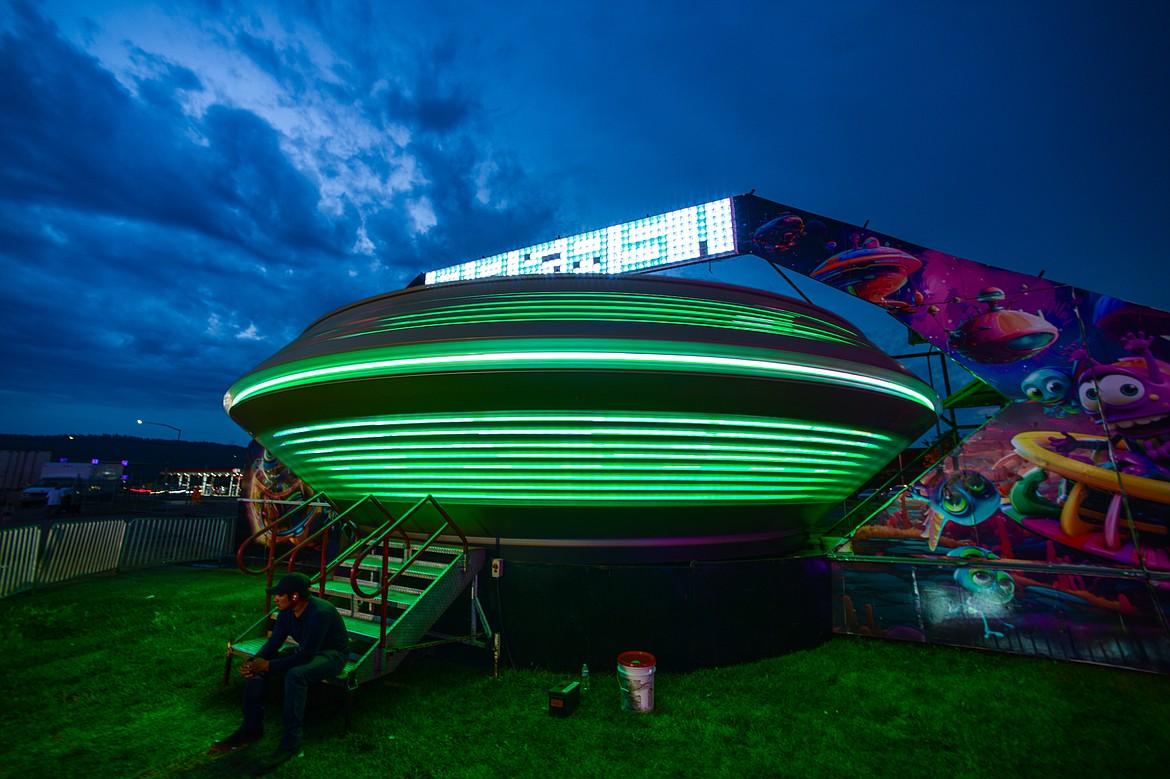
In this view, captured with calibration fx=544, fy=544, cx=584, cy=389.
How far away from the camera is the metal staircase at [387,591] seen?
18.0 ft

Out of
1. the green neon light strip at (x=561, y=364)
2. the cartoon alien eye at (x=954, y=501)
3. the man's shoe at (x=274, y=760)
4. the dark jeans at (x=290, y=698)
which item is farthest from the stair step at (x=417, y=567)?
the cartoon alien eye at (x=954, y=501)

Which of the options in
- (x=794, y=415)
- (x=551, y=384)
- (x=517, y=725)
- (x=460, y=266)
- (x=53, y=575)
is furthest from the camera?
(x=460, y=266)

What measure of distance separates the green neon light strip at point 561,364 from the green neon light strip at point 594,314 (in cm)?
52

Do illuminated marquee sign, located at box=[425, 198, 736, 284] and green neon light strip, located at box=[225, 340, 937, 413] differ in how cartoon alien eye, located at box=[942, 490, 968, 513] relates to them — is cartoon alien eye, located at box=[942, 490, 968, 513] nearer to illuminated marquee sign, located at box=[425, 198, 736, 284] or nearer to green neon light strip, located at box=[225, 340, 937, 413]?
green neon light strip, located at box=[225, 340, 937, 413]

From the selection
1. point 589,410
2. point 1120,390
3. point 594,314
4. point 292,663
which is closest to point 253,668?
point 292,663

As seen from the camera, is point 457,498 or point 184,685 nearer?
point 184,685

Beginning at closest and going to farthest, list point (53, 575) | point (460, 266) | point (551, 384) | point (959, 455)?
point (551, 384) → point (959, 455) → point (53, 575) → point (460, 266)

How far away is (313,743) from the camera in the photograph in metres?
4.79

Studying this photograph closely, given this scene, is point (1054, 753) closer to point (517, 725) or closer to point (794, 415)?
point (794, 415)

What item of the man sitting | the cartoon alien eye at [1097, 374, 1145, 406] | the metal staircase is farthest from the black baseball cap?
the cartoon alien eye at [1097, 374, 1145, 406]

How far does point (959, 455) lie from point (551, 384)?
6.54m

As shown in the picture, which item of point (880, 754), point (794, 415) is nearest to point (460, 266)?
point (794, 415)

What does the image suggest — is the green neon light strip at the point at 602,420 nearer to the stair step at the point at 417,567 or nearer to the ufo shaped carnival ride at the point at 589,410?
the ufo shaped carnival ride at the point at 589,410

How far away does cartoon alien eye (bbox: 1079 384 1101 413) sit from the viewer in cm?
761
